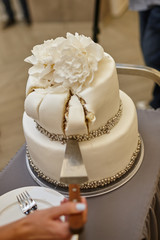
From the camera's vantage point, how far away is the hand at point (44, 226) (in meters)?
0.65

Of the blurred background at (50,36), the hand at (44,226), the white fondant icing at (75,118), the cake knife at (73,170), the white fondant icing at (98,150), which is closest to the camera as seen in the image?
the hand at (44,226)

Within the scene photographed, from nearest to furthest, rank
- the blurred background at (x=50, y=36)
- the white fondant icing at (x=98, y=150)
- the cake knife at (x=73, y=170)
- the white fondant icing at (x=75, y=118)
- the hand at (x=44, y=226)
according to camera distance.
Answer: the hand at (x=44, y=226), the cake knife at (x=73, y=170), the white fondant icing at (x=75, y=118), the white fondant icing at (x=98, y=150), the blurred background at (x=50, y=36)

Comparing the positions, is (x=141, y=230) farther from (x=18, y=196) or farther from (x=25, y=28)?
(x=25, y=28)

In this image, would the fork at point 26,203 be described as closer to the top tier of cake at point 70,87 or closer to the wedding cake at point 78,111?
the wedding cake at point 78,111

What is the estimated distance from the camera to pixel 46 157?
106 centimetres

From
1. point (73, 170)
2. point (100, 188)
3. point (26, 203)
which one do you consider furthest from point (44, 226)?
point (100, 188)

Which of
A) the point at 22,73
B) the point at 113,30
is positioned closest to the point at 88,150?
the point at 22,73

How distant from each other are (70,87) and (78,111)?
10cm

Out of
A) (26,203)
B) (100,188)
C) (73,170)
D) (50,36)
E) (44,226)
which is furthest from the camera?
(50,36)

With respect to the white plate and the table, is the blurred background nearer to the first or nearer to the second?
the table

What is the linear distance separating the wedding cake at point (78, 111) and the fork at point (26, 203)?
0.46 ft

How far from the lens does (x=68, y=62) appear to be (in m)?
0.90

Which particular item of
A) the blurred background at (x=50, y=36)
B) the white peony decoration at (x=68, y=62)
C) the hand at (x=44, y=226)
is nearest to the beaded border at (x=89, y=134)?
the white peony decoration at (x=68, y=62)

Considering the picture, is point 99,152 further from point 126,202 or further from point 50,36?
point 50,36
